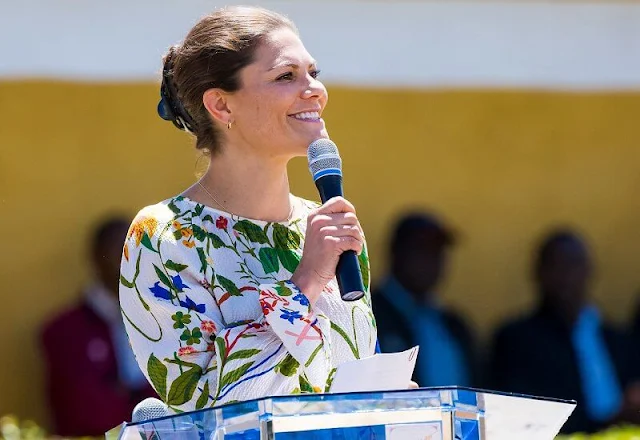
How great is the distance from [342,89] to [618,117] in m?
1.63

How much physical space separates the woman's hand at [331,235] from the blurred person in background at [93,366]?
13.4 ft

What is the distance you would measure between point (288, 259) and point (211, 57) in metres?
0.55

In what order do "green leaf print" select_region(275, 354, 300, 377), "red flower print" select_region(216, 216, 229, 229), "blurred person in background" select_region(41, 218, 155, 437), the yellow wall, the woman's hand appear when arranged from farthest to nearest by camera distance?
the yellow wall → "blurred person in background" select_region(41, 218, 155, 437) → "red flower print" select_region(216, 216, 229, 229) → "green leaf print" select_region(275, 354, 300, 377) → the woman's hand

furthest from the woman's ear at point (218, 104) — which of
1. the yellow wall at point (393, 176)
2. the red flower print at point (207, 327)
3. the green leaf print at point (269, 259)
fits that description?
the yellow wall at point (393, 176)

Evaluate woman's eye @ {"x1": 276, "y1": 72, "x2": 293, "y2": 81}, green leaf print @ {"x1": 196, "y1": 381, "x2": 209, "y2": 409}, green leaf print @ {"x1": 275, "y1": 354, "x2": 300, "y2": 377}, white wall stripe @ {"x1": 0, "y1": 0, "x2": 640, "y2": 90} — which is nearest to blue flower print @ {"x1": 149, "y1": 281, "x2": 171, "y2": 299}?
green leaf print @ {"x1": 196, "y1": 381, "x2": 209, "y2": 409}

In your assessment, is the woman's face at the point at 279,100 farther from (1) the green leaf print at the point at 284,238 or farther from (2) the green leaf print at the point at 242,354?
(2) the green leaf print at the point at 242,354

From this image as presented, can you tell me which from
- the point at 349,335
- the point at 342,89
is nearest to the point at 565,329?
the point at 342,89

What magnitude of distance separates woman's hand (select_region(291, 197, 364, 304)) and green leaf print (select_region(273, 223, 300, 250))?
43 cm

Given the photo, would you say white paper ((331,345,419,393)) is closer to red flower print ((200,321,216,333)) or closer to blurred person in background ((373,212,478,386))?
red flower print ((200,321,216,333))

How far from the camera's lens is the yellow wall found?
25.9 ft

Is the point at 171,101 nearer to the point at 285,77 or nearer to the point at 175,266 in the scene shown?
the point at 285,77

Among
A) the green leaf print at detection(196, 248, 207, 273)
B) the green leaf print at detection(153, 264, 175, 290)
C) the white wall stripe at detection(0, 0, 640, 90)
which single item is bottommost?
the green leaf print at detection(153, 264, 175, 290)

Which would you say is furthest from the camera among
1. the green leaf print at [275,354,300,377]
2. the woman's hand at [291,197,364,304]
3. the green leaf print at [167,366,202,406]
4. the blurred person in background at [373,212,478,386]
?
the blurred person in background at [373,212,478,386]

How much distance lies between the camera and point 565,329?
839 centimetres
